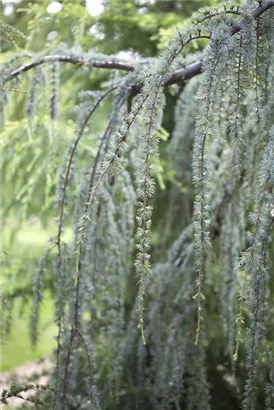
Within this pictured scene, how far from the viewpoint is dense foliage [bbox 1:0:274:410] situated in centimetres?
115

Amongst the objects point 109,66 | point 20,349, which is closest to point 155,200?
point 109,66

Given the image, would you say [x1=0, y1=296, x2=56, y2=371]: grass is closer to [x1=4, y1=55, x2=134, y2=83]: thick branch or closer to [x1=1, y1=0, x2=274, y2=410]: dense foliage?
[x1=1, y1=0, x2=274, y2=410]: dense foliage

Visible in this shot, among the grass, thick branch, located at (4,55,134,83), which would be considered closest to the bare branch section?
thick branch, located at (4,55,134,83)

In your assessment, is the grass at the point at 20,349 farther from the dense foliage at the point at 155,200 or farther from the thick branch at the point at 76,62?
the thick branch at the point at 76,62

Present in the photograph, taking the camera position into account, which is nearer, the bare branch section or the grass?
the bare branch section

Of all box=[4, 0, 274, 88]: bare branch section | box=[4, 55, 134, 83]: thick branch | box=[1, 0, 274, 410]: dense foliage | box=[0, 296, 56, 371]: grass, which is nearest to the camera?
box=[1, 0, 274, 410]: dense foliage

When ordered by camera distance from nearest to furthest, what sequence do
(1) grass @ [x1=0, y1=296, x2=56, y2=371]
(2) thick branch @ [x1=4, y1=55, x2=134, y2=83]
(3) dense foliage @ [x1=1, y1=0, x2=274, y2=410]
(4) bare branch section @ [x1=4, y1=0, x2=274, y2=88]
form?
(3) dense foliage @ [x1=1, y1=0, x2=274, y2=410] → (4) bare branch section @ [x1=4, y1=0, x2=274, y2=88] → (2) thick branch @ [x1=4, y1=55, x2=134, y2=83] → (1) grass @ [x1=0, y1=296, x2=56, y2=371]

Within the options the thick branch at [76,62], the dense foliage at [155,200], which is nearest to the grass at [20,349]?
the dense foliage at [155,200]

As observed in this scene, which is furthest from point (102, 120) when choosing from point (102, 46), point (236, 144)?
point (236, 144)

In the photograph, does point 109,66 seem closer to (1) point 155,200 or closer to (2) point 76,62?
(2) point 76,62

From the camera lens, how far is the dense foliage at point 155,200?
3.78 ft

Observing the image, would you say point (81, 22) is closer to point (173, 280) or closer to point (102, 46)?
point (102, 46)

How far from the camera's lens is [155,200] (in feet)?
11.5

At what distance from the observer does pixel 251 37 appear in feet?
3.83
